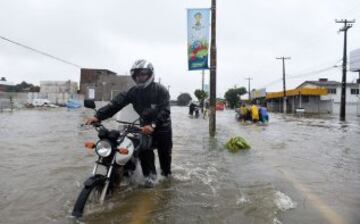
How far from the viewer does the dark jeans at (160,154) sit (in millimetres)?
6086

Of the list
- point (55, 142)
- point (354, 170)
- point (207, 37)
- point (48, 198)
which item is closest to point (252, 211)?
point (48, 198)

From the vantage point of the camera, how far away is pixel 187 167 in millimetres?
8367

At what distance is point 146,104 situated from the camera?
240 inches

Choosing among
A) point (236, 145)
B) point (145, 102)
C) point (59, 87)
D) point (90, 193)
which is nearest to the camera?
point (90, 193)

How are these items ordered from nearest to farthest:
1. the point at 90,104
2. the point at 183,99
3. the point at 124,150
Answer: the point at 124,150 → the point at 90,104 → the point at 183,99

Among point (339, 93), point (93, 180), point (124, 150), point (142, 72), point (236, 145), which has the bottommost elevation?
point (236, 145)

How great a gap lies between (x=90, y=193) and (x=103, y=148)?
0.50 metres

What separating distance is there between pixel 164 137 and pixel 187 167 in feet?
7.07

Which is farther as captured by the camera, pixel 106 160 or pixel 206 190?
pixel 206 190

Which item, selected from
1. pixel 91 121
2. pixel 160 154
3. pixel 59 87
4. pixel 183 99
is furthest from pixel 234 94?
pixel 91 121

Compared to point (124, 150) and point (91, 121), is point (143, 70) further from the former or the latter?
point (124, 150)

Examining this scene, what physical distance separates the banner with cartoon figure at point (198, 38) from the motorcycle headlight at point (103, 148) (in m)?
10.3

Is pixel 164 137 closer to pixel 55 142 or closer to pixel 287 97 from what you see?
pixel 55 142

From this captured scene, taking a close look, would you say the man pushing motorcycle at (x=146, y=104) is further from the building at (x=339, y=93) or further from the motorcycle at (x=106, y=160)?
the building at (x=339, y=93)
